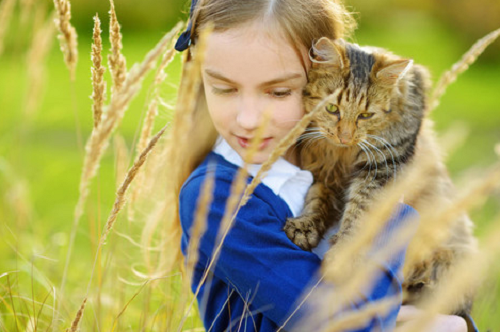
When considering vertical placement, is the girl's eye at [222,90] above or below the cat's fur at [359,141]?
above

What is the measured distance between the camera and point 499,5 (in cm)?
912

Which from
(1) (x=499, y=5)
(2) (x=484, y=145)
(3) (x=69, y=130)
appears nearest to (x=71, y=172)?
(3) (x=69, y=130)

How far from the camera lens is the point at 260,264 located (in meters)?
1.50

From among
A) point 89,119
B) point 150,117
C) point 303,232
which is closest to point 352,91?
point 303,232

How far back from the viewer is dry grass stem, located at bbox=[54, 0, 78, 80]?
134 centimetres

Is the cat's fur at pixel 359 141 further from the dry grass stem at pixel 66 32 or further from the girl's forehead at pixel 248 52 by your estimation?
the dry grass stem at pixel 66 32

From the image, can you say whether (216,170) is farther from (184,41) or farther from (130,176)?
(130,176)

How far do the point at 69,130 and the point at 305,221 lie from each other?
4.89 m

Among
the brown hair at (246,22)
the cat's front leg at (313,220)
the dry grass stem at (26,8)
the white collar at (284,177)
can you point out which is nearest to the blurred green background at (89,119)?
the dry grass stem at (26,8)

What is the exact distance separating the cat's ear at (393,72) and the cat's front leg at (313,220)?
40cm

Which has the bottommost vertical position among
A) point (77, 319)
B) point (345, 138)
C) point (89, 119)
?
point (89, 119)

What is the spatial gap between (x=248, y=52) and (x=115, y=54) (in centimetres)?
37

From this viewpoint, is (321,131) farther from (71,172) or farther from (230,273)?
(71,172)

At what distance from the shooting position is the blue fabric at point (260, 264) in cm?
148
